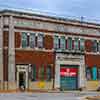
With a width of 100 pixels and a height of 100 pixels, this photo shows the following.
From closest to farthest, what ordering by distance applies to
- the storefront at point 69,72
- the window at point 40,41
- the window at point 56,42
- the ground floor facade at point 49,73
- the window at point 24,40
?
the ground floor facade at point 49,73 < the window at point 24,40 < the window at point 40,41 < the window at point 56,42 < the storefront at point 69,72

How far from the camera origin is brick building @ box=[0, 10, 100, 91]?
6209cm

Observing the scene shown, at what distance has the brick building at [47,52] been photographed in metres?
62.1

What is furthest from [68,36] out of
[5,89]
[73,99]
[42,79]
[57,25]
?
[73,99]

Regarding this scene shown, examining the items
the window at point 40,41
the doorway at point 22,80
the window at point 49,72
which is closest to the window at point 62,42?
the window at point 49,72

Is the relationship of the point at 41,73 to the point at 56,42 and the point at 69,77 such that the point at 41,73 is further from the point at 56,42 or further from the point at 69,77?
the point at 69,77

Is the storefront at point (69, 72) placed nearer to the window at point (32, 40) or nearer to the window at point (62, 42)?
the window at point (62, 42)

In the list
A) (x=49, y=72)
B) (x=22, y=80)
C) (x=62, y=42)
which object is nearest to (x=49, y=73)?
(x=49, y=72)

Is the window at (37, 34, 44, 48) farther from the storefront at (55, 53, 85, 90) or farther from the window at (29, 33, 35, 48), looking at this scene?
the storefront at (55, 53, 85, 90)

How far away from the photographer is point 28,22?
64188mm

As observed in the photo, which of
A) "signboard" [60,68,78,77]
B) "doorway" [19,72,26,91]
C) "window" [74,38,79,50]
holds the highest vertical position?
"window" [74,38,79,50]

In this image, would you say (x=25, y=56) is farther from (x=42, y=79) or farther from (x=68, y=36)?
(x=68, y=36)

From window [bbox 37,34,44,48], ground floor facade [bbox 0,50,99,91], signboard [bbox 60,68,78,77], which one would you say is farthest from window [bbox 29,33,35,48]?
signboard [bbox 60,68,78,77]

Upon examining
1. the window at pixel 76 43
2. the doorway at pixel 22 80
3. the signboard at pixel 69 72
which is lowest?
the doorway at pixel 22 80

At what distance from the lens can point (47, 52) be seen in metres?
67.2
